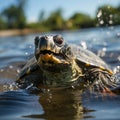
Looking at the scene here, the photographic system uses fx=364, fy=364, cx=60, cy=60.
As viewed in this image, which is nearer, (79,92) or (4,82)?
(79,92)

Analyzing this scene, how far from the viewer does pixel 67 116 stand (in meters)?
2.48

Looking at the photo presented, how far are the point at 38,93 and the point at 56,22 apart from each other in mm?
63234

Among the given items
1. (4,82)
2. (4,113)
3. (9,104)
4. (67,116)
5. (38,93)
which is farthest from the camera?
(4,82)

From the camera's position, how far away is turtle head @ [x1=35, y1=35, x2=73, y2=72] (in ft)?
10.5

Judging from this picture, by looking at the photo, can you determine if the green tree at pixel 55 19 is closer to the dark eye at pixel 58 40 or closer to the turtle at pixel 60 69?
the turtle at pixel 60 69

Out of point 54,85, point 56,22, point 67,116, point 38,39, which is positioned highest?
point 56,22

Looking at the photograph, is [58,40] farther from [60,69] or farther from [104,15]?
[104,15]

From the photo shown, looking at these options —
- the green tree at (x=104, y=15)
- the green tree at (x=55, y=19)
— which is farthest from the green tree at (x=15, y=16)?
the green tree at (x=104, y=15)

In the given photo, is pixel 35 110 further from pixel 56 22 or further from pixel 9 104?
pixel 56 22

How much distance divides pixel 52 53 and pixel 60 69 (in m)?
0.30

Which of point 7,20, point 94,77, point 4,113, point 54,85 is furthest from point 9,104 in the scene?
point 7,20

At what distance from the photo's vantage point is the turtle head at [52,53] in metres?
3.19

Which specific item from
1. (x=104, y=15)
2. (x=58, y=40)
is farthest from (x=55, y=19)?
(x=58, y=40)

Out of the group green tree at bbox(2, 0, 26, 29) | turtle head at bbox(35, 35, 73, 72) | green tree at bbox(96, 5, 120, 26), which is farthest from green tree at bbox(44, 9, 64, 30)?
turtle head at bbox(35, 35, 73, 72)
